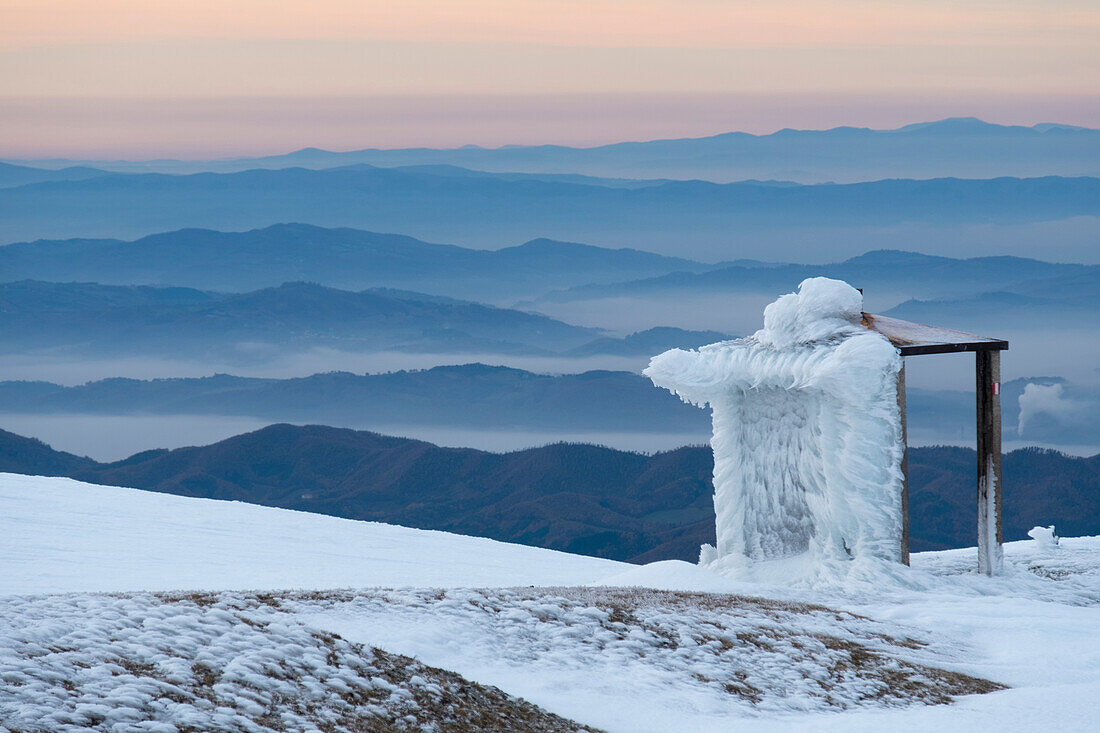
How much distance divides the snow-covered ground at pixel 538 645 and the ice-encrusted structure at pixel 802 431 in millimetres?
884

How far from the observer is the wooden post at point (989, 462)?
14.4 m

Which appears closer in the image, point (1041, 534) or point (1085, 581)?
point (1085, 581)

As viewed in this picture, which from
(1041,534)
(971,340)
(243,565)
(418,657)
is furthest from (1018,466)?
(418,657)

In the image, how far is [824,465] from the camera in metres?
13.6

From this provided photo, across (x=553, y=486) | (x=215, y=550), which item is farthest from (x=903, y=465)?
(x=553, y=486)

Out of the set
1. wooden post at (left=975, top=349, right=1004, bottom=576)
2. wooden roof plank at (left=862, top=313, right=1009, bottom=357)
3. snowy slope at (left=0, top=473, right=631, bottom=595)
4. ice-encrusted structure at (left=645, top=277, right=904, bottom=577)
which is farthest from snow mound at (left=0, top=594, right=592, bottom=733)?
wooden post at (left=975, top=349, right=1004, bottom=576)

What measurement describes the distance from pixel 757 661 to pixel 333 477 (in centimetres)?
6754

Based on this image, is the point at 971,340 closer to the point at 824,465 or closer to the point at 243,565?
the point at 824,465

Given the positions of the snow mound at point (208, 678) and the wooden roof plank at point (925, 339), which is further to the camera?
the wooden roof plank at point (925, 339)

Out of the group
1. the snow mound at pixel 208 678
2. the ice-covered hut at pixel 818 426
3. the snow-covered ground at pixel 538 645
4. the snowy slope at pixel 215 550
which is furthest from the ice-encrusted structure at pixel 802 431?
the snow mound at pixel 208 678

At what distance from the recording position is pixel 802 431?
14.1 m

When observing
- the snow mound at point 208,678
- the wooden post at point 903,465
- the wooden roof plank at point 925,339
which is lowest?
the snow mound at point 208,678

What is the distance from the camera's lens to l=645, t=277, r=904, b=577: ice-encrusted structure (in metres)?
13.3

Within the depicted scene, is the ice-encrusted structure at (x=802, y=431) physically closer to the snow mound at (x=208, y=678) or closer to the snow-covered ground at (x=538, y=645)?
the snow-covered ground at (x=538, y=645)
